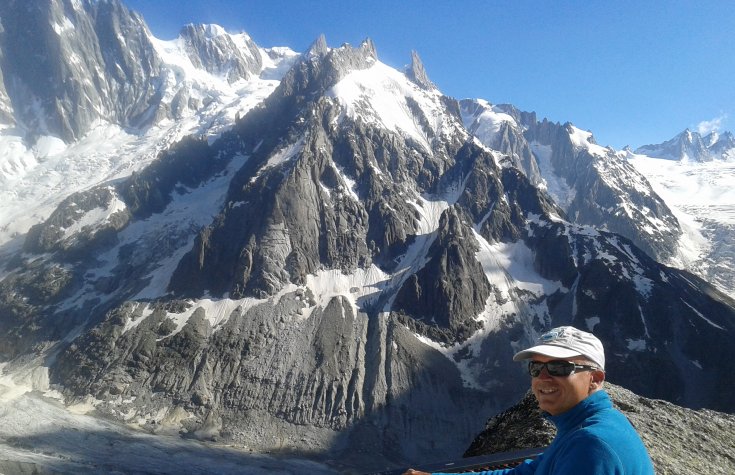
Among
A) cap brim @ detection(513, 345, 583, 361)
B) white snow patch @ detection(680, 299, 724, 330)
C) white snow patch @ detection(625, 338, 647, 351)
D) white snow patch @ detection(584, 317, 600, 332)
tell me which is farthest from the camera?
white snow patch @ detection(584, 317, 600, 332)

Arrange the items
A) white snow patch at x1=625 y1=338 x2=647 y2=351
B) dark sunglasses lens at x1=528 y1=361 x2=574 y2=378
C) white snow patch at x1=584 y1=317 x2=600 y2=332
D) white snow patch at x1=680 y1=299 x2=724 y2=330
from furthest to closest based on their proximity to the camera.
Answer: white snow patch at x1=584 y1=317 x2=600 y2=332
white snow patch at x1=680 y1=299 x2=724 y2=330
white snow patch at x1=625 y1=338 x2=647 y2=351
dark sunglasses lens at x1=528 y1=361 x2=574 y2=378

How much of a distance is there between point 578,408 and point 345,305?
135m

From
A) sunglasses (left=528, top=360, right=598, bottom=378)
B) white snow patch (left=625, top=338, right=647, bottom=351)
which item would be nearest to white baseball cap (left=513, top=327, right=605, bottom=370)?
sunglasses (left=528, top=360, right=598, bottom=378)

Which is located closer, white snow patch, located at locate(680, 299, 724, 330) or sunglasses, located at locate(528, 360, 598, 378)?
sunglasses, located at locate(528, 360, 598, 378)

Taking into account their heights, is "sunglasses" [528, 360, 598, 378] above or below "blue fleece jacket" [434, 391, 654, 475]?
above

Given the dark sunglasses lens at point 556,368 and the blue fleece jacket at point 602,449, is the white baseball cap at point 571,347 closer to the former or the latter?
the dark sunglasses lens at point 556,368

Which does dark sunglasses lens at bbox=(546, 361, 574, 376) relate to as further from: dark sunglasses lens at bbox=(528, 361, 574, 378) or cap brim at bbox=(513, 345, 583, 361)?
cap brim at bbox=(513, 345, 583, 361)

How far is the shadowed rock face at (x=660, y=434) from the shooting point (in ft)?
36.4

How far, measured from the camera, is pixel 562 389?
5.05m

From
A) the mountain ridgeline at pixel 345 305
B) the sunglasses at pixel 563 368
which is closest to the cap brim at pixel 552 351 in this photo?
the sunglasses at pixel 563 368

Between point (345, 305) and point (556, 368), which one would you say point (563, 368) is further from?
point (345, 305)

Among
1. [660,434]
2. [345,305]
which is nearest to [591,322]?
[345,305]

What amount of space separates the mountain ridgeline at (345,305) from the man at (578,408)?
100703 mm

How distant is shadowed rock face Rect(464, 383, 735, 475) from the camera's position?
36.4 ft
